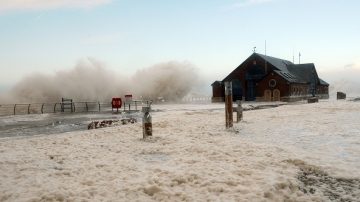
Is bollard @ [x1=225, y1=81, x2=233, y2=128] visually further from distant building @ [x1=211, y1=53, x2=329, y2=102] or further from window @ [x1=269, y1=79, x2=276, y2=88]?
window @ [x1=269, y1=79, x2=276, y2=88]

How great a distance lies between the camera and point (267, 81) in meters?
56.9

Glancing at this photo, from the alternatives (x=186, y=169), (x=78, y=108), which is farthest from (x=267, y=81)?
(x=186, y=169)

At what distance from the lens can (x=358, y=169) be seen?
7137 millimetres

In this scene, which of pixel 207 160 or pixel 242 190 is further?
pixel 207 160

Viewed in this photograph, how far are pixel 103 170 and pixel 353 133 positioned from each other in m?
8.74

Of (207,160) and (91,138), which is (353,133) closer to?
(207,160)

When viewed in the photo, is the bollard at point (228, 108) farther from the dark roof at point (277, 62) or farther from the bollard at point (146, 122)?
the dark roof at point (277, 62)

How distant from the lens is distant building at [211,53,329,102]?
55750 mm

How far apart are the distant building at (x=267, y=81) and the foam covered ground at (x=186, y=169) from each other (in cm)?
4527

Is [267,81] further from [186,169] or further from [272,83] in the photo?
[186,169]

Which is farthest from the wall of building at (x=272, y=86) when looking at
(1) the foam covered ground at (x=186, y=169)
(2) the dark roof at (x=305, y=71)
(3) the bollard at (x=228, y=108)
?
(1) the foam covered ground at (x=186, y=169)

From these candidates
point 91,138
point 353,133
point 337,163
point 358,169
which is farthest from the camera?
point 91,138

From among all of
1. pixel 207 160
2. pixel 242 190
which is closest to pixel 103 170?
pixel 207 160

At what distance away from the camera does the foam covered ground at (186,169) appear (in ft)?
18.9
